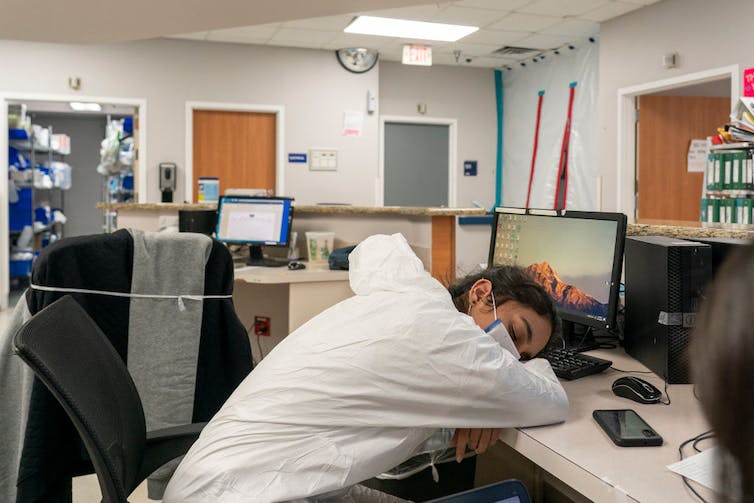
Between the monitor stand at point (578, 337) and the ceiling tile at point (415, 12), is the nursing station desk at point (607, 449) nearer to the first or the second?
the monitor stand at point (578, 337)

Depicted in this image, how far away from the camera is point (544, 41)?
6469 millimetres

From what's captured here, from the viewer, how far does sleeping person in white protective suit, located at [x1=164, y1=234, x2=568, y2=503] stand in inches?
40.4

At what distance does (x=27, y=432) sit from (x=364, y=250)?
90 centimetres

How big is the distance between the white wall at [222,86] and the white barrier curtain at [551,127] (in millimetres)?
1803

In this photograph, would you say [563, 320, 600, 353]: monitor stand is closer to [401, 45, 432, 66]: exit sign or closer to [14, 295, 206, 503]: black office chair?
[14, 295, 206, 503]: black office chair

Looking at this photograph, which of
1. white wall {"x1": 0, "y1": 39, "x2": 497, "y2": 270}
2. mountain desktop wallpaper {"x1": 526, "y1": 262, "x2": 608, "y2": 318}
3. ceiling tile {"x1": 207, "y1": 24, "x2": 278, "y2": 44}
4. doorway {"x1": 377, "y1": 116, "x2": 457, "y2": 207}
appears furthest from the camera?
doorway {"x1": 377, "y1": 116, "x2": 457, "y2": 207}

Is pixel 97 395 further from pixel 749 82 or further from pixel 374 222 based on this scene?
pixel 749 82

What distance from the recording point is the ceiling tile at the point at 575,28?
19.1ft

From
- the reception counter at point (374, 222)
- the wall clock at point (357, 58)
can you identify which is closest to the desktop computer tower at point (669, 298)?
the reception counter at point (374, 222)

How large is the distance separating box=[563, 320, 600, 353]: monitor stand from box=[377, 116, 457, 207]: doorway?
5.61 m

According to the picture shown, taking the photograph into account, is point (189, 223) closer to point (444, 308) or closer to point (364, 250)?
point (364, 250)

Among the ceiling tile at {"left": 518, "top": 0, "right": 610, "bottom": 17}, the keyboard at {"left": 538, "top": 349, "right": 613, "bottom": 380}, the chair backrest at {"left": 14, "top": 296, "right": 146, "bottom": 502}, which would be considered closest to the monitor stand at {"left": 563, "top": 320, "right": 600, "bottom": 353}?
the keyboard at {"left": 538, "top": 349, "right": 613, "bottom": 380}

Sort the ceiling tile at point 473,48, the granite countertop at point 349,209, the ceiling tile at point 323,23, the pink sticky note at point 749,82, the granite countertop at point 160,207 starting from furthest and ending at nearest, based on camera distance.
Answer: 1. the ceiling tile at point 473,48
2. the ceiling tile at point 323,23
3. the pink sticky note at point 749,82
4. the granite countertop at point 160,207
5. the granite countertop at point 349,209

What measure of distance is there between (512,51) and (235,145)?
3134 mm
